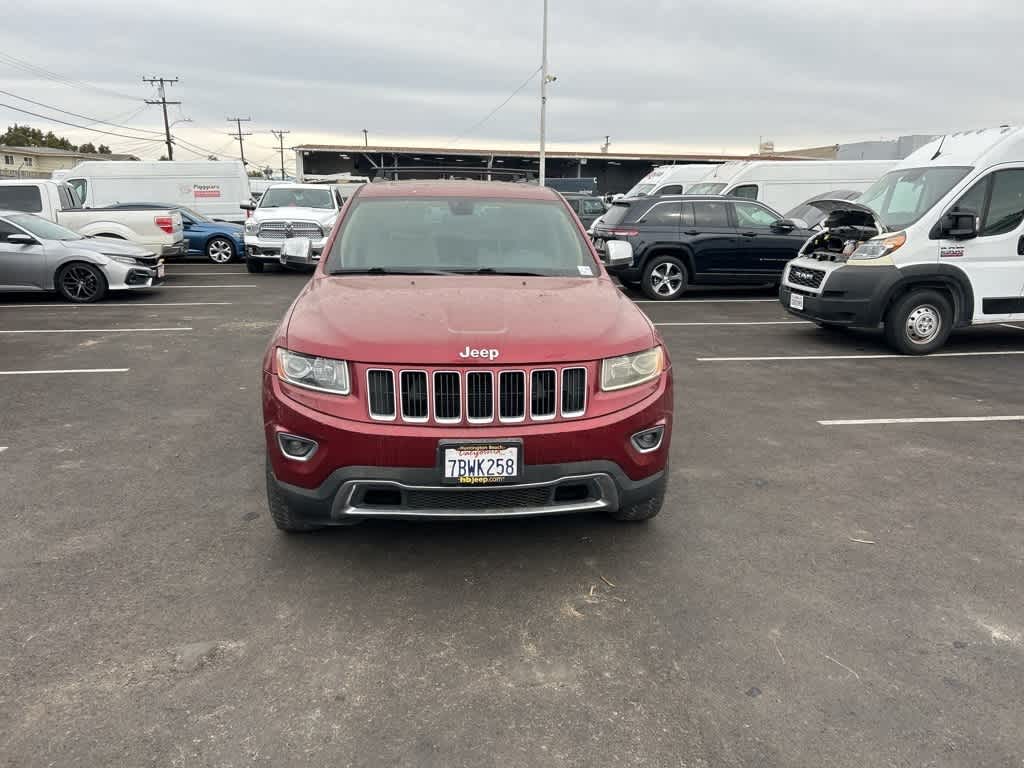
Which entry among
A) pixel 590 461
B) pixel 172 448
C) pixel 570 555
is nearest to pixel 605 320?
pixel 590 461

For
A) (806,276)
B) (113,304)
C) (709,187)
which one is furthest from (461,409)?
(709,187)

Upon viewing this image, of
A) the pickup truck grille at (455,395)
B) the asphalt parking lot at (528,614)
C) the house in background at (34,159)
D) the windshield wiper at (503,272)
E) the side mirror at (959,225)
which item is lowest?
the asphalt parking lot at (528,614)

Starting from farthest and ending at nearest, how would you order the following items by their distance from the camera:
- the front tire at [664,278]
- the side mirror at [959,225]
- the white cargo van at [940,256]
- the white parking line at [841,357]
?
1. the front tire at [664,278]
2. the white parking line at [841,357]
3. the white cargo van at [940,256]
4. the side mirror at [959,225]

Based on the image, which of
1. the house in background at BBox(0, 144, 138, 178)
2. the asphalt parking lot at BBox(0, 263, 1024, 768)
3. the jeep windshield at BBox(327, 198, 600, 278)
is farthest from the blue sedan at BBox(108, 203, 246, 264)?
the house in background at BBox(0, 144, 138, 178)

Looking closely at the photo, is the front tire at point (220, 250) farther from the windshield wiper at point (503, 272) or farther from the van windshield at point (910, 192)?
the windshield wiper at point (503, 272)

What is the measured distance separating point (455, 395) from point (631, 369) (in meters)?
0.84

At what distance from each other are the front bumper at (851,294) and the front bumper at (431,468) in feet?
19.9

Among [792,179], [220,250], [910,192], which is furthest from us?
[220,250]

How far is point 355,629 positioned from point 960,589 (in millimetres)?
2758

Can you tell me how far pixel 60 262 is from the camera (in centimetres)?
1173

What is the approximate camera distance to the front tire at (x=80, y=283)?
11.9 metres

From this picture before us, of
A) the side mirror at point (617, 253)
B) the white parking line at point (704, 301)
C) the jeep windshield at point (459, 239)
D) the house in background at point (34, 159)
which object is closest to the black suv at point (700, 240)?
the white parking line at point (704, 301)

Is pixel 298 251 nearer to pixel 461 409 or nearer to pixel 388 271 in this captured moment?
pixel 388 271

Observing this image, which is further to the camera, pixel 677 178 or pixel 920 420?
pixel 677 178
